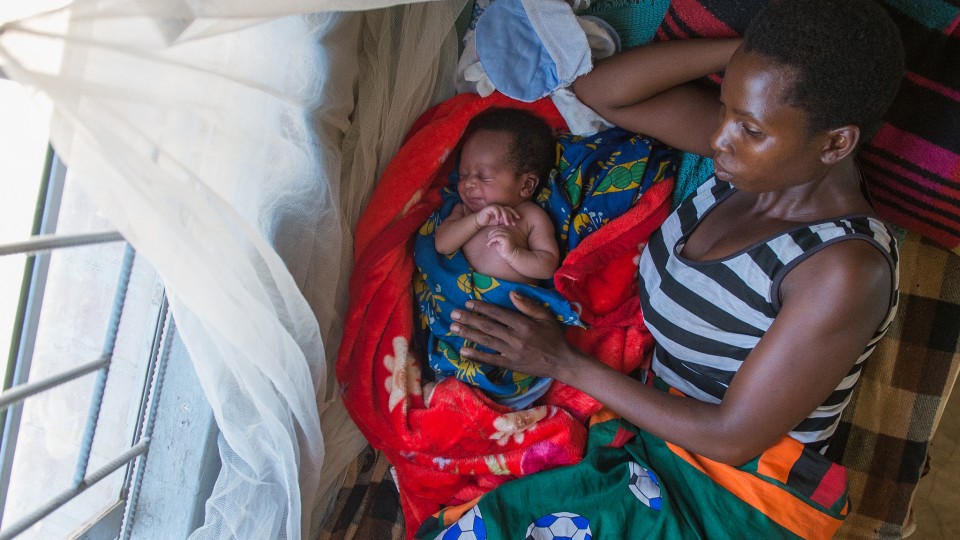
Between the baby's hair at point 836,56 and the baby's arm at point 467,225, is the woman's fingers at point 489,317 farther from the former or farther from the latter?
the baby's hair at point 836,56

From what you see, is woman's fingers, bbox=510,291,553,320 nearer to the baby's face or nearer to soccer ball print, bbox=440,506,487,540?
the baby's face

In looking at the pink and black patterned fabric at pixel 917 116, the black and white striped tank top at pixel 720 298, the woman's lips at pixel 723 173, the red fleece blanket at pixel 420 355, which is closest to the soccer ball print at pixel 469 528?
the red fleece blanket at pixel 420 355

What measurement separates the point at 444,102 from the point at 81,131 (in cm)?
88

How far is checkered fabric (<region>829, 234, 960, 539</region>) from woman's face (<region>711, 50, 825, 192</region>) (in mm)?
491

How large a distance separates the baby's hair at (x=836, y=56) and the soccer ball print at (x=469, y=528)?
826 mm

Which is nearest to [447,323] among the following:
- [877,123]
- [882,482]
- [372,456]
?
[372,456]

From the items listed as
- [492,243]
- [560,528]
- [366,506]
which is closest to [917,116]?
[492,243]

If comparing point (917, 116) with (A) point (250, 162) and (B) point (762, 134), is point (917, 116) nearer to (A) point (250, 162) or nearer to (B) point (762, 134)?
(B) point (762, 134)

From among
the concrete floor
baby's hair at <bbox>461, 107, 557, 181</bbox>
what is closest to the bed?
baby's hair at <bbox>461, 107, 557, 181</bbox>

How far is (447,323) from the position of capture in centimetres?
138

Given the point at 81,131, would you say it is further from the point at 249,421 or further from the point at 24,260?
the point at 249,421

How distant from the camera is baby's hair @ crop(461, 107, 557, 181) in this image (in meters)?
1.40

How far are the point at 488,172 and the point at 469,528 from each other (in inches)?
26.8

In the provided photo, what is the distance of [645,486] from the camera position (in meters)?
1.23
